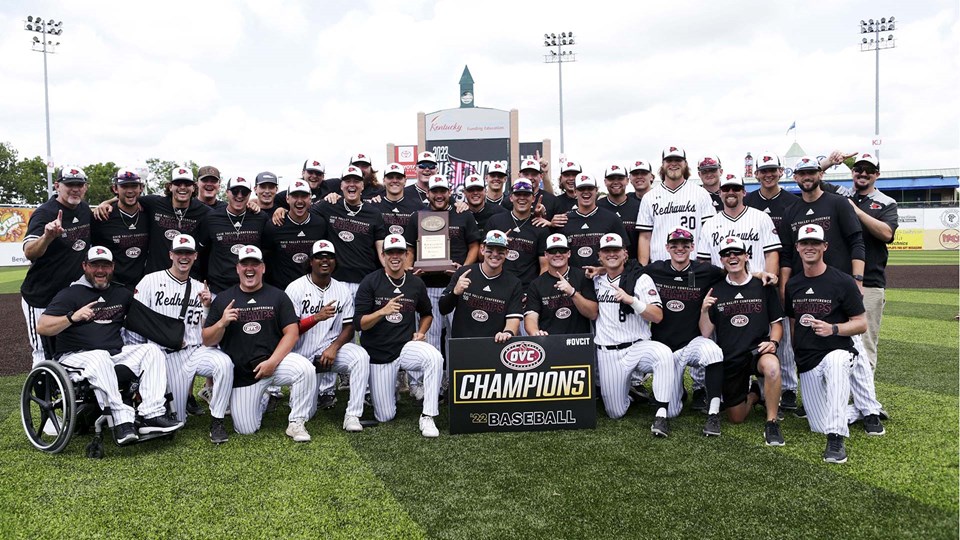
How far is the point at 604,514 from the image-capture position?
13.1ft

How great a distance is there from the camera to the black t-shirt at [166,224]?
6.65 metres

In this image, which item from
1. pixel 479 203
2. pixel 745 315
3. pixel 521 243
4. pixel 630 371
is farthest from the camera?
pixel 479 203

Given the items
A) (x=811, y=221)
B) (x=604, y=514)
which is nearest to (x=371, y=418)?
(x=604, y=514)

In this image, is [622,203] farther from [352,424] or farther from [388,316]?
[352,424]

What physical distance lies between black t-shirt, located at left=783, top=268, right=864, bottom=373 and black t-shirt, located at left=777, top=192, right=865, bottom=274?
565mm

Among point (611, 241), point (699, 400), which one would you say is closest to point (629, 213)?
point (611, 241)

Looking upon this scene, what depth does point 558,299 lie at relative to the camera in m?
6.42

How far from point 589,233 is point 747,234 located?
4.90ft

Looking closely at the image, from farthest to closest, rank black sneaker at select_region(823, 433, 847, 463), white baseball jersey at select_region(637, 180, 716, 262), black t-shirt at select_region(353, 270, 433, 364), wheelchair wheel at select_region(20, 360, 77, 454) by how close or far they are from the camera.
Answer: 1. white baseball jersey at select_region(637, 180, 716, 262)
2. black t-shirt at select_region(353, 270, 433, 364)
3. wheelchair wheel at select_region(20, 360, 77, 454)
4. black sneaker at select_region(823, 433, 847, 463)

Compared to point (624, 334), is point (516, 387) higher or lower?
lower

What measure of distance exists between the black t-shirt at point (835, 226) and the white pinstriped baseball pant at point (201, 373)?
5235mm

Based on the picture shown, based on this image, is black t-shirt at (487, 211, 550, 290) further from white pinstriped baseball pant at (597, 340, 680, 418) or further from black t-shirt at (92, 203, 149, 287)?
black t-shirt at (92, 203, 149, 287)

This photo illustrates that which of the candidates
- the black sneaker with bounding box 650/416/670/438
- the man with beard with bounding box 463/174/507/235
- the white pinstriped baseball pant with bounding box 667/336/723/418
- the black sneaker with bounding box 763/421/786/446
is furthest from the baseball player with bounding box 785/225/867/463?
the man with beard with bounding box 463/174/507/235

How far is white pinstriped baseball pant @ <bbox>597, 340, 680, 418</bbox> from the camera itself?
600 centimetres
